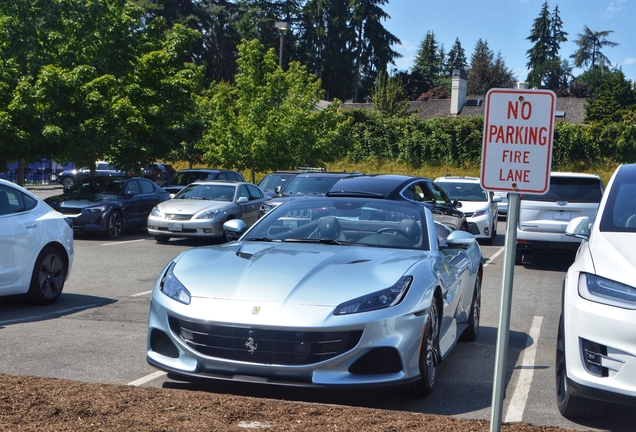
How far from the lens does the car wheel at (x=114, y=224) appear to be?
60.4 feet

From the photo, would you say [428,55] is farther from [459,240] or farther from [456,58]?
[459,240]

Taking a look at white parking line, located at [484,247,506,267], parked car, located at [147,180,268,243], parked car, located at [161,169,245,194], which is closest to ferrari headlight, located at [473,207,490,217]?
white parking line, located at [484,247,506,267]

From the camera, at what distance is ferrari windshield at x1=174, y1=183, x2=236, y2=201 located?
62.1 feet

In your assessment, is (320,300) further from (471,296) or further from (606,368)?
(471,296)

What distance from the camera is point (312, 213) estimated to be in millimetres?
7094

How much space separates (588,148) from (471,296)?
1754 inches

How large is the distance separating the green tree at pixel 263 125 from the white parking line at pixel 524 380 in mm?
23700

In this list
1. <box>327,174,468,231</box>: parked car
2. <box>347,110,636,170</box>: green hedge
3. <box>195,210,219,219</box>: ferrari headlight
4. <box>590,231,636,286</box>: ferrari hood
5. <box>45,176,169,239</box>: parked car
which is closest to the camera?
<box>590,231,636,286</box>: ferrari hood

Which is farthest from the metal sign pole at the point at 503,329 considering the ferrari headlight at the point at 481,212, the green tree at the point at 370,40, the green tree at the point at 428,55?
the green tree at the point at 428,55

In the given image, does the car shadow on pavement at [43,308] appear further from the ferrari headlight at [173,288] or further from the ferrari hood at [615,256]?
the ferrari hood at [615,256]

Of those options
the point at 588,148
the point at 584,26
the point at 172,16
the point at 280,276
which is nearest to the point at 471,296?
the point at 280,276

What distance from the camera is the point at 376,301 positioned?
527cm

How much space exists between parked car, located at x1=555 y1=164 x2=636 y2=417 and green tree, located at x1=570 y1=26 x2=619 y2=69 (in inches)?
4831

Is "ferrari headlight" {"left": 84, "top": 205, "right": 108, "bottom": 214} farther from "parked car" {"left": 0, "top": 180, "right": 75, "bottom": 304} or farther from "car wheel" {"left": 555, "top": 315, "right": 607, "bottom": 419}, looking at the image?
"car wheel" {"left": 555, "top": 315, "right": 607, "bottom": 419}
